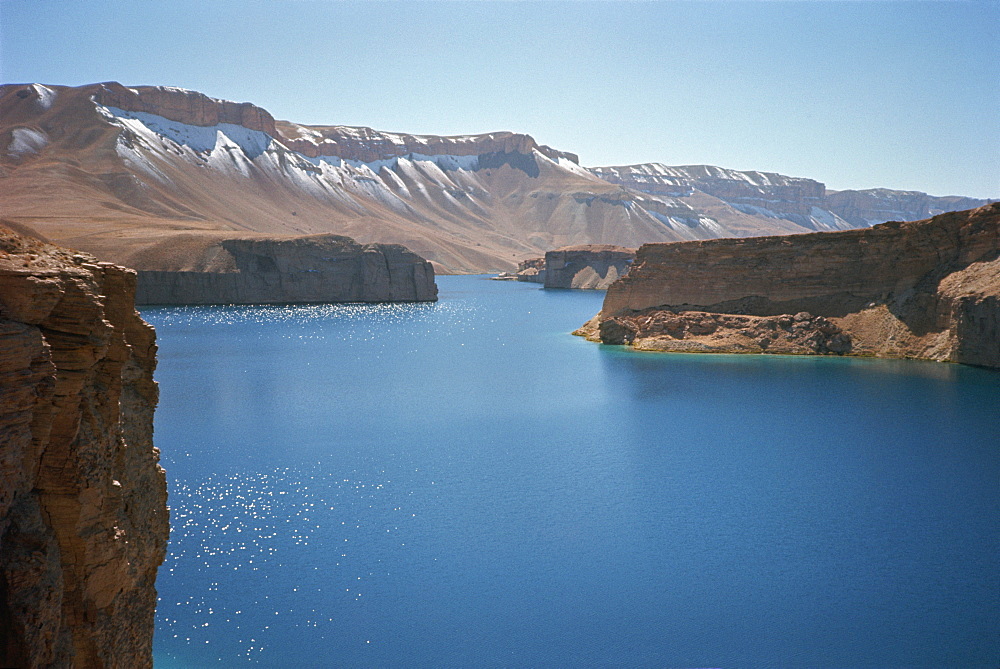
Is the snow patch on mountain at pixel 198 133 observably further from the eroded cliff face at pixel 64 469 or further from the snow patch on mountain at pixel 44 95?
the eroded cliff face at pixel 64 469

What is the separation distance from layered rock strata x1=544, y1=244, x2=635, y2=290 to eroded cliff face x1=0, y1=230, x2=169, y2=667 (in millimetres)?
113157

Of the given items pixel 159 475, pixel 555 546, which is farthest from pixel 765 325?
pixel 159 475

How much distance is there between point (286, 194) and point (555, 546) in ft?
549

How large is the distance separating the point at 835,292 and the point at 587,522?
29703mm

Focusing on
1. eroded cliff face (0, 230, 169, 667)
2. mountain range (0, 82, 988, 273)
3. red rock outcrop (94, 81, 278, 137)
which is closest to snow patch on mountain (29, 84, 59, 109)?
mountain range (0, 82, 988, 273)

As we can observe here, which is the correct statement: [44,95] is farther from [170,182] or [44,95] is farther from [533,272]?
[533,272]

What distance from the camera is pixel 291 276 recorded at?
8450cm

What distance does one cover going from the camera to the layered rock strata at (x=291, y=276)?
261ft

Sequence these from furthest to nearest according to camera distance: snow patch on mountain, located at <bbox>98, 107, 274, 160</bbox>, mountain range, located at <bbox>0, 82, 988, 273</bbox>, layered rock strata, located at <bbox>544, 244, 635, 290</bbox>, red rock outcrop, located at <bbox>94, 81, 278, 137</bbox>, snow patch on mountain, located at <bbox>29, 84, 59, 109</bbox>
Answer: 1. red rock outcrop, located at <bbox>94, 81, 278, 137</bbox>
2. snow patch on mountain, located at <bbox>98, 107, 274, 160</bbox>
3. snow patch on mountain, located at <bbox>29, 84, 59, 109</bbox>
4. layered rock strata, located at <bbox>544, 244, 635, 290</bbox>
5. mountain range, located at <bbox>0, 82, 988, 273</bbox>

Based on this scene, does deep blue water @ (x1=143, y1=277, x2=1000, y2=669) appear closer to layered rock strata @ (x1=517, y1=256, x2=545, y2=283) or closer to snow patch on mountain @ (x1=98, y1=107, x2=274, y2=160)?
layered rock strata @ (x1=517, y1=256, x2=545, y2=283)

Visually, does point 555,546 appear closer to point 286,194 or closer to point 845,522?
point 845,522

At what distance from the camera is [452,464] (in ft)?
71.9

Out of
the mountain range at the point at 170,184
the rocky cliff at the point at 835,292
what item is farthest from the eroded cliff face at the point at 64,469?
the mountain range at the point at 170,184

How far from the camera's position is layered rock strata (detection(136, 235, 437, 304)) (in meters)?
79.6
